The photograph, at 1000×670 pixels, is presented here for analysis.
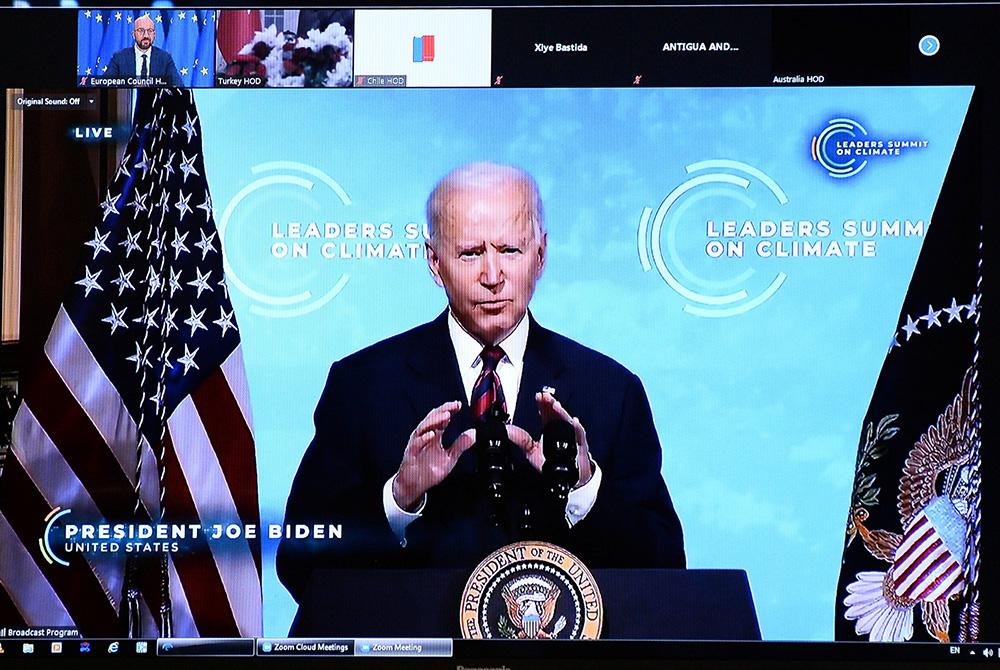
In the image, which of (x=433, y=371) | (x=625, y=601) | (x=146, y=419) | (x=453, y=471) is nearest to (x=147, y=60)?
(x=146, y=419)

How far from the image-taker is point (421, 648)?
367 centimetres

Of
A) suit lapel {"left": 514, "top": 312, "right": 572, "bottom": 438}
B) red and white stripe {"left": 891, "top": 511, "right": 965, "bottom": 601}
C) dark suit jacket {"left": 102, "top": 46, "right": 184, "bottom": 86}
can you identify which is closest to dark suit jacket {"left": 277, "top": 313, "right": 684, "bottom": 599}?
suit lapel {"left": 514, "top": 312, "right": 572, "bottom": 438}

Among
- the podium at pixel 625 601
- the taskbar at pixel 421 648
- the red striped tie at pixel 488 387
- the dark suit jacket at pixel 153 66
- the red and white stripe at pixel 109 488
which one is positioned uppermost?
the dark suit jacket at pixel 153 66

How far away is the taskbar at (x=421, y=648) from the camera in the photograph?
3.66 metres

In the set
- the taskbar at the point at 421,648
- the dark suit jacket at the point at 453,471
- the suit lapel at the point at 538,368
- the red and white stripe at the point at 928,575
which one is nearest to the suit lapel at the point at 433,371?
the dark suit jacket at the point at 453,471

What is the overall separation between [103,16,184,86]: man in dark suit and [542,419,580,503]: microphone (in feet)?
5.43

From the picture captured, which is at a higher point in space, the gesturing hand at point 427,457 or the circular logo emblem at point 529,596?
the gesturing hand at point 427,457

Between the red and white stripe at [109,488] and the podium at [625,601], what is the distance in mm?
371

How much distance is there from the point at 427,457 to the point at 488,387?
0.96 feet

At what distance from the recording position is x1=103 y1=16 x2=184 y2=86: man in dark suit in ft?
12.6

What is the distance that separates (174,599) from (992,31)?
3146 millimetres

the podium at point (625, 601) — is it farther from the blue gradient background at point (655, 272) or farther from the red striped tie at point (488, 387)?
the red striped tie at point (488, 387)

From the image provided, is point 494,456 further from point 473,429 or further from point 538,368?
point 538,368

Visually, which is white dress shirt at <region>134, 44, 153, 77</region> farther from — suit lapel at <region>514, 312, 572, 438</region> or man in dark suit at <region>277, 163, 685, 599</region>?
suit lapel at <region>514, 312, 572, 438</region>
